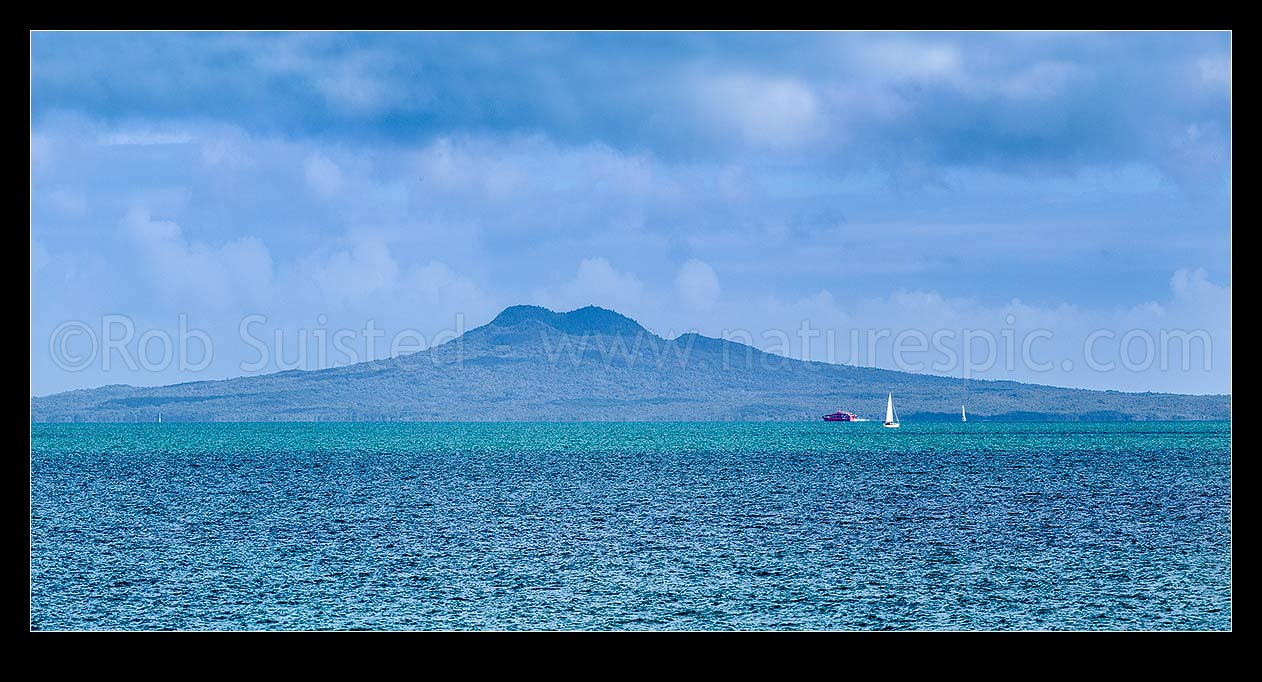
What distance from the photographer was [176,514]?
4250cm

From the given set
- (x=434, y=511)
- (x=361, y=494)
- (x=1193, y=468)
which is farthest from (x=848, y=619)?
(x=1193, y=468)

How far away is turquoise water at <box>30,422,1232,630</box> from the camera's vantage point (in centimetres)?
2148

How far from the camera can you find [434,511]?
44094 mm

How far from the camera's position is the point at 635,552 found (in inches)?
1194

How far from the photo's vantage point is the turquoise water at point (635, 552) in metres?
21.5
